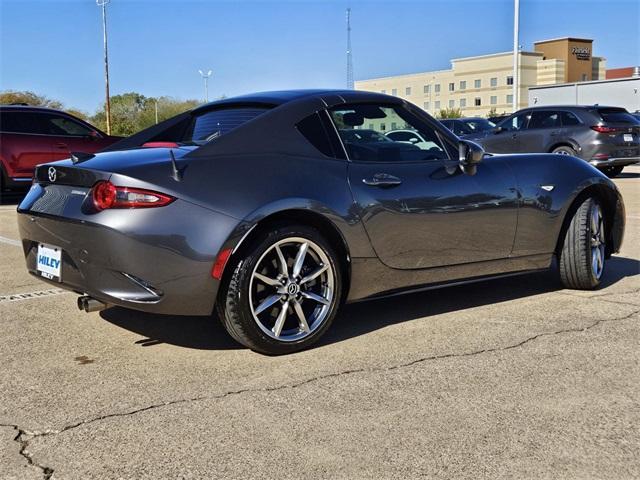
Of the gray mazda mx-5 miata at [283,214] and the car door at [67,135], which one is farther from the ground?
the car door at [67,135]

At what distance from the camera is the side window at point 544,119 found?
15.9 metres

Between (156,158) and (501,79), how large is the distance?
98689 mm

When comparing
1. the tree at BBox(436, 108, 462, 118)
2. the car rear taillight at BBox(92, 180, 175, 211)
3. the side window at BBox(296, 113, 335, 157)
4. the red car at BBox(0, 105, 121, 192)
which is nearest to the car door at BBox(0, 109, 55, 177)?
the red car at BBox(0, 105, 121, 192)

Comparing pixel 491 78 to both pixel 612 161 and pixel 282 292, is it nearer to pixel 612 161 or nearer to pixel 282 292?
pixel 612 161

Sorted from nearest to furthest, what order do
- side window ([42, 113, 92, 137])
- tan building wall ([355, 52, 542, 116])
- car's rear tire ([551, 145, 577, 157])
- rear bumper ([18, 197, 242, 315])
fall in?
rear bumper ([18, 197, 242, 315]) → side window ([42, 113, 92, 137]) → car's rear tire ([551, 145, 577, 157]) → tan building wall ([355, 52, 542, 116])

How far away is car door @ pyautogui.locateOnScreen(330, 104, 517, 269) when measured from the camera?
4203 mm

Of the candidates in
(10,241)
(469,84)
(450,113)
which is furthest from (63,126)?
(469,84)

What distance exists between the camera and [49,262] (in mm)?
3963

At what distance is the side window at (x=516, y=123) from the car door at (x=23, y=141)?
980 cm

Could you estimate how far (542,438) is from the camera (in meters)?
2.90

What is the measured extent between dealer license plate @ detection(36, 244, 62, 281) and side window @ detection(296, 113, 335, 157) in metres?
1.47

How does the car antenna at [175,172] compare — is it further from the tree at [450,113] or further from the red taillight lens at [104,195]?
the tree at [450,113]

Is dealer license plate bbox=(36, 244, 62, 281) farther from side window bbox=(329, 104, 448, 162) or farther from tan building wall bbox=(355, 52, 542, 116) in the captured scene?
tan building wall bbox=(355, 52, 542, 116)

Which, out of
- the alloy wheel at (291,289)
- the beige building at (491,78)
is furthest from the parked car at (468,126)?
the beige building at (491,78)
